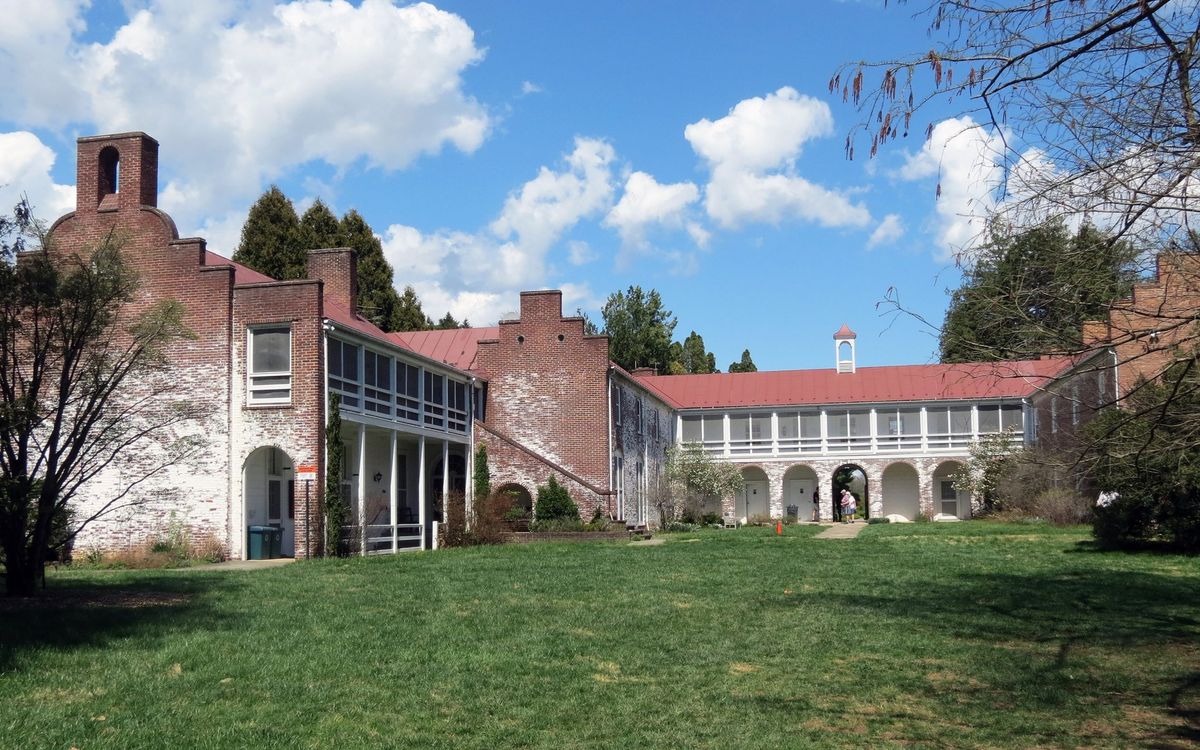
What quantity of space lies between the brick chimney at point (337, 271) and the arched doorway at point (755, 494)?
83.3 feet

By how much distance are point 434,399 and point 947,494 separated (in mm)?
27884

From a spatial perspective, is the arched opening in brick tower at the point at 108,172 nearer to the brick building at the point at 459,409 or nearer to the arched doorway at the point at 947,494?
the brick building at the point at 459,409

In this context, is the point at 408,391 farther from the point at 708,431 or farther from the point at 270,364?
the point at 708,431

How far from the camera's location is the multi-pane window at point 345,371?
80.4 feet

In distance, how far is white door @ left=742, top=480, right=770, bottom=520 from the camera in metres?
51.3

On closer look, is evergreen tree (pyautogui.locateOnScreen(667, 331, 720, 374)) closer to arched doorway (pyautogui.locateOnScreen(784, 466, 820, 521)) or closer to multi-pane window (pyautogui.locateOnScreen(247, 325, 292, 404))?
arched doorway (pyautogui.locateOnScreen(784, 466, 820, 521))

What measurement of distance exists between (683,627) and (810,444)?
3884 cm

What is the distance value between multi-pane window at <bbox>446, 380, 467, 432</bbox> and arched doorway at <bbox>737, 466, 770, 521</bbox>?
21013mm

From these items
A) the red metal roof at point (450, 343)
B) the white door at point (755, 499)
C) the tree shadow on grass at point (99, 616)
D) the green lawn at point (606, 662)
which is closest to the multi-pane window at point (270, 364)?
the green lawn at point (606, 662)

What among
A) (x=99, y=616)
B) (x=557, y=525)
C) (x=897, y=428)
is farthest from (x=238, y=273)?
(x=897, y=428)

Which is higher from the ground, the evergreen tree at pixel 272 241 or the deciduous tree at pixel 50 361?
the evergreen tree at pixel 272 241

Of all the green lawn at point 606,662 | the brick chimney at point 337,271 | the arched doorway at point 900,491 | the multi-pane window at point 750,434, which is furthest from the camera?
the multi-pane window at point 750,434

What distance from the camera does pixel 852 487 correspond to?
206 feet

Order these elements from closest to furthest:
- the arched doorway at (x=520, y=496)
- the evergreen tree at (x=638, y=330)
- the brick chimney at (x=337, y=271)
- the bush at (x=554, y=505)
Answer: the bush at (x=554, y=505), the brick chimney at (x=337, y=271), the arched doorway at (x=520, y=496), the evergreen tree at (x=638, y=330)
